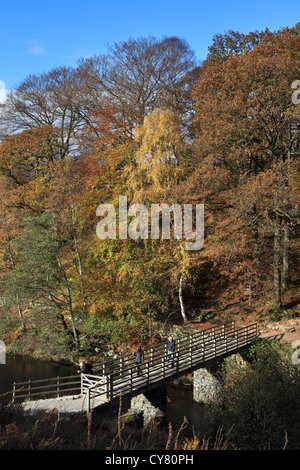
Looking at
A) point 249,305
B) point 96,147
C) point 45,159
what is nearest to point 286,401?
point 249,305

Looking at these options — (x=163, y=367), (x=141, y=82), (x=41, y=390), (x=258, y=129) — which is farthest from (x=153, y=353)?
(x=141, y=82)

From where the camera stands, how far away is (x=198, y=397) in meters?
17.1

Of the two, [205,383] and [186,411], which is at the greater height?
[205,383]

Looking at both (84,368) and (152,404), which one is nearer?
(84,368)

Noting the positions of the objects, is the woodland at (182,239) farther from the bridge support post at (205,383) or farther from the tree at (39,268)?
the bridge support post at (205,383)

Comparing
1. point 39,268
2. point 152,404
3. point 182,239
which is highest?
point 182,239

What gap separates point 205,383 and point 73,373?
26.8ft

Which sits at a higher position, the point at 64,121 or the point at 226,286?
the point at 64,121

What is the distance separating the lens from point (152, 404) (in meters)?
14.9

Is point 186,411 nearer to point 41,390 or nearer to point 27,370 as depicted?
point 41,390

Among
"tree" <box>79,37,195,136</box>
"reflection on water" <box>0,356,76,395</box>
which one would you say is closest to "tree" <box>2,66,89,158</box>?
"tree" <box>79,37,195,136</box>

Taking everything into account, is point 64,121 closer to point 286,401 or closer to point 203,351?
point 203,351
